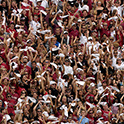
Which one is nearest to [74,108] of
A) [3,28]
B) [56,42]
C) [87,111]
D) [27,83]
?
[87,111]

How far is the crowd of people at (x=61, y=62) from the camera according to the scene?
46.0ft

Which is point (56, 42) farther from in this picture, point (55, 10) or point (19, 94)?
point (19, 94)

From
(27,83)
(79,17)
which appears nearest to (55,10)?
(79,17)

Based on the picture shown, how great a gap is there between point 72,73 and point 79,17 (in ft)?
8.06

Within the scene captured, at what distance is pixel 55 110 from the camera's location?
14102mm

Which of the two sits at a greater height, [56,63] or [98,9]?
[98,9]

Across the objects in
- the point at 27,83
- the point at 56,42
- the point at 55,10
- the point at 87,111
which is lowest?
the point at 87,111

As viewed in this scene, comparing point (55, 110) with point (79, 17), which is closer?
point (55, 110)

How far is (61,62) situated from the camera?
Result: 49.8 feet

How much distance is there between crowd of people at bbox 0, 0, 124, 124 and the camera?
14023 mm

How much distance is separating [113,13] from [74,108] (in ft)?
14.6

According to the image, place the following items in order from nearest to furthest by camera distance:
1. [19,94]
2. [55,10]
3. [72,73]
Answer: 1. [19,94]
2. [72,73]
3. [55,10]

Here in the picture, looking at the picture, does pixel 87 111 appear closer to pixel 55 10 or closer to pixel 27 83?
pixel 27 83

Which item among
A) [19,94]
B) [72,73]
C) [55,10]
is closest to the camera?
[19,94]
